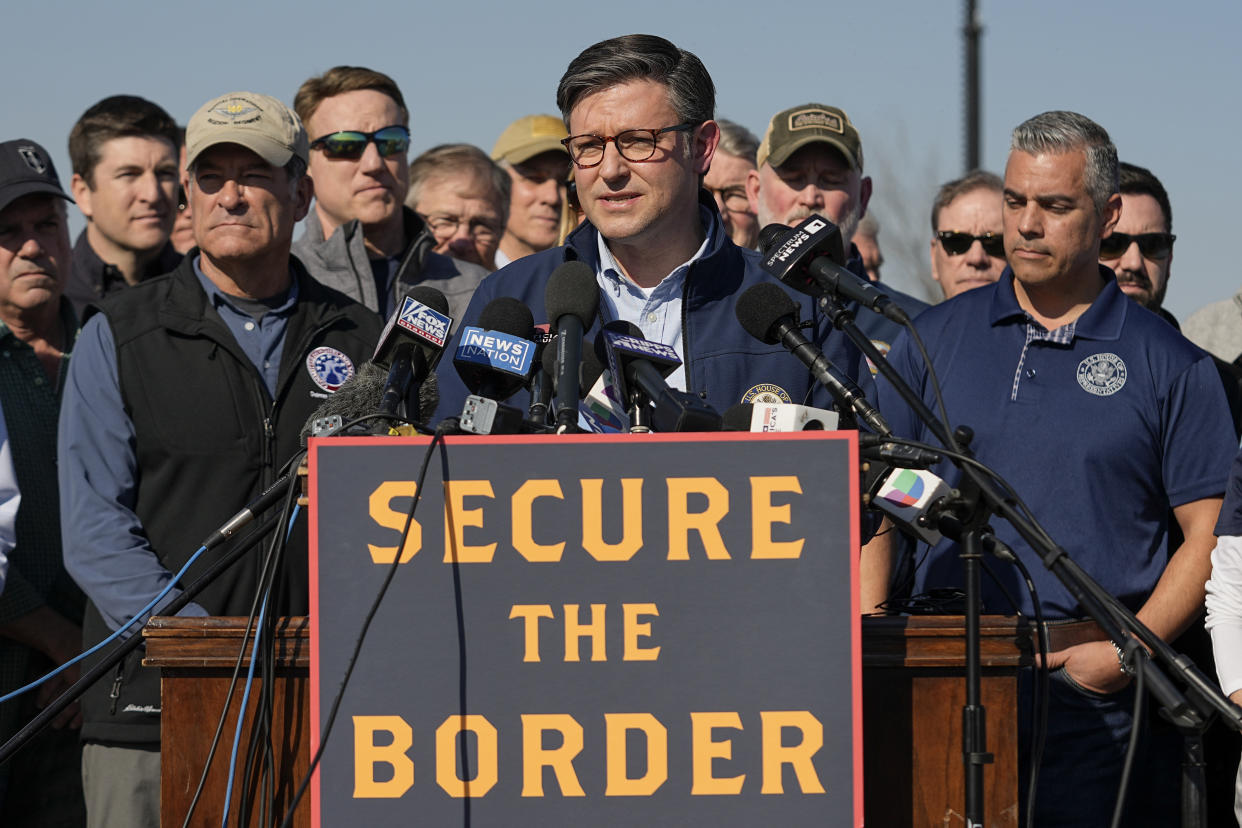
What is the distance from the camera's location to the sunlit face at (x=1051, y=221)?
14.1 ft

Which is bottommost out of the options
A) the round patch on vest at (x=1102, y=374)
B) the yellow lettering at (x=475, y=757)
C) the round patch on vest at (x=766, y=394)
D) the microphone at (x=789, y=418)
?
the yellow lettering at (x=475, y=757)

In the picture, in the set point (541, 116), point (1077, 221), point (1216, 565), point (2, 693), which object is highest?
point (541, 116)

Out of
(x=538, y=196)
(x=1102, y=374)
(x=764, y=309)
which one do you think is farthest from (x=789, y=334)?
(x=538, y=196)

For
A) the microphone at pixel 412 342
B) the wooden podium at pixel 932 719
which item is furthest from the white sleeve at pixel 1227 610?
the microphone at pixel 412 342

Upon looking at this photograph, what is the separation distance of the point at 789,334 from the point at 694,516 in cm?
52

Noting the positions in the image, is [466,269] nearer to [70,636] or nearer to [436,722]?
[70,636]

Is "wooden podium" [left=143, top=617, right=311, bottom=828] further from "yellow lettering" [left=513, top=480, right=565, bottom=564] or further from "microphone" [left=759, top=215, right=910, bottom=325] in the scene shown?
"microphone" [left=759, top=215, right=910, bottom=325]

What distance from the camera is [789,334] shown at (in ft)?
9.69

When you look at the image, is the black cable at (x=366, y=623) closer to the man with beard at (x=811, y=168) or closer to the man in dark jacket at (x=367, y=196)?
the man in dark jacket at (x=367, y=196)

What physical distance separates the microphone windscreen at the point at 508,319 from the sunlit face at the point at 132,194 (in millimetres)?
3642

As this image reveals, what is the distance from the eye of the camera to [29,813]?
4855 millimetres

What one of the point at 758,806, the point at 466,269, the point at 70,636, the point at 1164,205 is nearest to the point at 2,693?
the point at 70,636

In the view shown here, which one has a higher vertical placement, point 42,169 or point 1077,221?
point 42,169

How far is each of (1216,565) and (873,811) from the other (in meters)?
1.38
